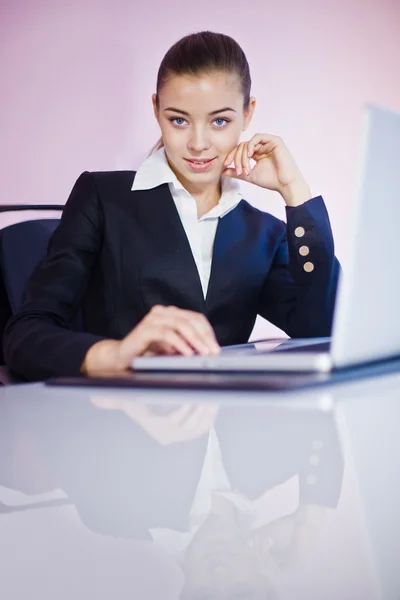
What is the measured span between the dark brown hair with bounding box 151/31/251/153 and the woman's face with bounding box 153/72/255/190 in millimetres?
14

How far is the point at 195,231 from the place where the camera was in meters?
1.53

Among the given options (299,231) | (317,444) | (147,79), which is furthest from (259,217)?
(317,444)

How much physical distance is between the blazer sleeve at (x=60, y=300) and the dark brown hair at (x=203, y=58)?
0.95ft

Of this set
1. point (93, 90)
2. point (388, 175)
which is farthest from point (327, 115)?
point (388, 175)

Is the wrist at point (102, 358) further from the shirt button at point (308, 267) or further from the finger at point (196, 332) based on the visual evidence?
the shirt button at point (308, 267)

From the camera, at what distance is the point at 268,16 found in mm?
2516

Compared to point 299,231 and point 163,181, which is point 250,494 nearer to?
point 299,231

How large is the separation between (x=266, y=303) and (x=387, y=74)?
1417 millimetres

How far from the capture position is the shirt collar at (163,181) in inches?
59.5

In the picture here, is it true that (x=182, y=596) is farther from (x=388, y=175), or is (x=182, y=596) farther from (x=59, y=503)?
(x=388, y=175)

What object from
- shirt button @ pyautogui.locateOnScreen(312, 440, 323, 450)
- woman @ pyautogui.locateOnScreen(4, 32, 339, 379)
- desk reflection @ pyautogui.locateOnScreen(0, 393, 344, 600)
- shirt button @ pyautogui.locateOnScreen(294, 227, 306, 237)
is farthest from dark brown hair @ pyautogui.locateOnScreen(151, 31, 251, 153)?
shirt button @ pyautogui.locateOnScreen(312, 440, 323, 450)

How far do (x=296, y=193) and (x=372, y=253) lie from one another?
0.88 m

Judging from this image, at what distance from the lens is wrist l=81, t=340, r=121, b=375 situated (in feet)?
3.03

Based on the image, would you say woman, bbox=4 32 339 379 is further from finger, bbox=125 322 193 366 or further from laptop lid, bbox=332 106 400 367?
laptop lid, bbox=332 106 400 367
